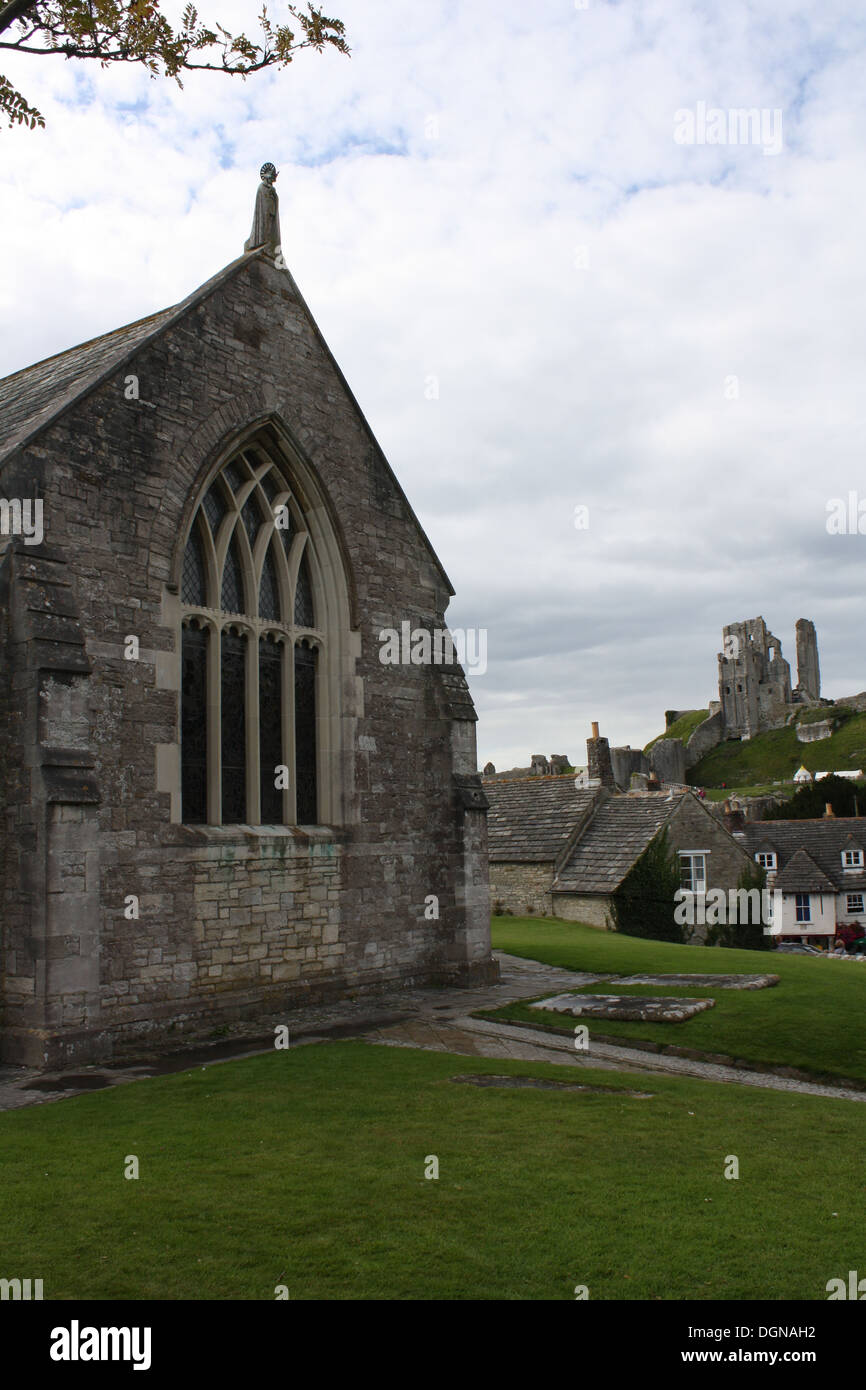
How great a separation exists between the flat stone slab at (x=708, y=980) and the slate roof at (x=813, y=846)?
105 feet

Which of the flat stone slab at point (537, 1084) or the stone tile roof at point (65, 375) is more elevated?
the stone tile roof at point (65, 375)

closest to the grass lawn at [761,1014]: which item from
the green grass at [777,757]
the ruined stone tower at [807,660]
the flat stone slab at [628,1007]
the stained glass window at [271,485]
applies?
the flat stone slab at [628,1007]

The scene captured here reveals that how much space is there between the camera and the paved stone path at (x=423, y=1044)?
9999 millimetres

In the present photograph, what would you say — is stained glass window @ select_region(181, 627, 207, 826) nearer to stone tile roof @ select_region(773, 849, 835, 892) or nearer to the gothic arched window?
the gothic arched window

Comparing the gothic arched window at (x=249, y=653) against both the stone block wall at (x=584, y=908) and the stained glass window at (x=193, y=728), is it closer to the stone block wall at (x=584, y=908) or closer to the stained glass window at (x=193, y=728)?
the stained glass window at (x=193, y=728)

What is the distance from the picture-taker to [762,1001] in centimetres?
1318

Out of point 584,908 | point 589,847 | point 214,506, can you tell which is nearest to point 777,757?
point 589,847

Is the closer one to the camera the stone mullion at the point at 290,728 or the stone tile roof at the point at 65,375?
the stone tile roof at the point at 65,375

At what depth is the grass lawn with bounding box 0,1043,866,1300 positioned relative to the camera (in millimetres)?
5035

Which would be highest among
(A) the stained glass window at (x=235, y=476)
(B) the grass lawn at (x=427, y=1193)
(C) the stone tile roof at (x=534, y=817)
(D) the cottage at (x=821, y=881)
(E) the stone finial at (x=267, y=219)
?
(E) the stone finial at (x=267, y=219)

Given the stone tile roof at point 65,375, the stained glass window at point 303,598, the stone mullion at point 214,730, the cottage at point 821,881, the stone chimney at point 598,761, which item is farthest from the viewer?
the cottage at point 821,881

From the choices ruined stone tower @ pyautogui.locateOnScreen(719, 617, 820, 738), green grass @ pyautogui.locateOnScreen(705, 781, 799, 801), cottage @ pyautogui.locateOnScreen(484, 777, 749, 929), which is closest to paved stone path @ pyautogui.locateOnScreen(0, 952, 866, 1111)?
cottage @ pyautogui.locateOnScreen(484, 777, 749, 929)

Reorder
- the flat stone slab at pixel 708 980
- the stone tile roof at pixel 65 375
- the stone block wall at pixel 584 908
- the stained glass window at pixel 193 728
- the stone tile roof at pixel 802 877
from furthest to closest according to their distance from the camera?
the stone tile roof at pixel 802 877 < the stone block wall at pixel 584 908 < the flat stone slab at pixel 708 980 < the stained glass window at pixel 193 728 < the stone tile roof at pixel 65 375

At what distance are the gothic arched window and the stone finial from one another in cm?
305
